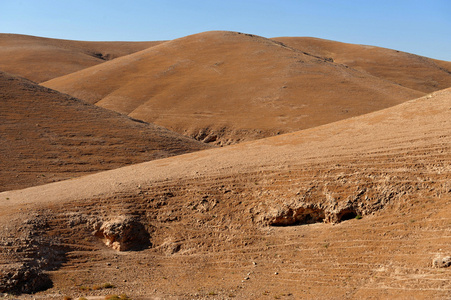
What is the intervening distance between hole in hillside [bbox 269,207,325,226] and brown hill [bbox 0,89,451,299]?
0.14 feet

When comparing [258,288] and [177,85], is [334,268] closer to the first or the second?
[258,288]

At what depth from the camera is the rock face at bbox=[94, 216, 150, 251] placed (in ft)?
59.9

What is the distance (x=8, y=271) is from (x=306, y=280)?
9.75 m

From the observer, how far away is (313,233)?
16828 millimetres

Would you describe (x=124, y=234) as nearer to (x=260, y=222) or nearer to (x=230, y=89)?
(x=260, y=222)

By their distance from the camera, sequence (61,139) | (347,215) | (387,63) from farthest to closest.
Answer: (387,63)
(61,139)
(347,215)

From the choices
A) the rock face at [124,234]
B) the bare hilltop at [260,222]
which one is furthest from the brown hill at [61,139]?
the rock face at [124,234]

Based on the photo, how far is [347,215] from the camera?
55.5ft

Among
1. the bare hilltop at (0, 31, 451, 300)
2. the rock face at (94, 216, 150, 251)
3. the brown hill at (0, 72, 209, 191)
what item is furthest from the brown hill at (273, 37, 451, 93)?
the rock face at (94, 216, 150, 251)

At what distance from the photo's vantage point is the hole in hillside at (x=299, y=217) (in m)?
17.4

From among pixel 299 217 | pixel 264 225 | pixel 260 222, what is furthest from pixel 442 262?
pixel 260 222

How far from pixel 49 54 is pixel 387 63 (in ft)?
209

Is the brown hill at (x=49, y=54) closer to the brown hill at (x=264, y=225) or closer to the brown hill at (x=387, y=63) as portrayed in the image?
the brown hill at (x=387, y=63)

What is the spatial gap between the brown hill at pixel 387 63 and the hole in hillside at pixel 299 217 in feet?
200
